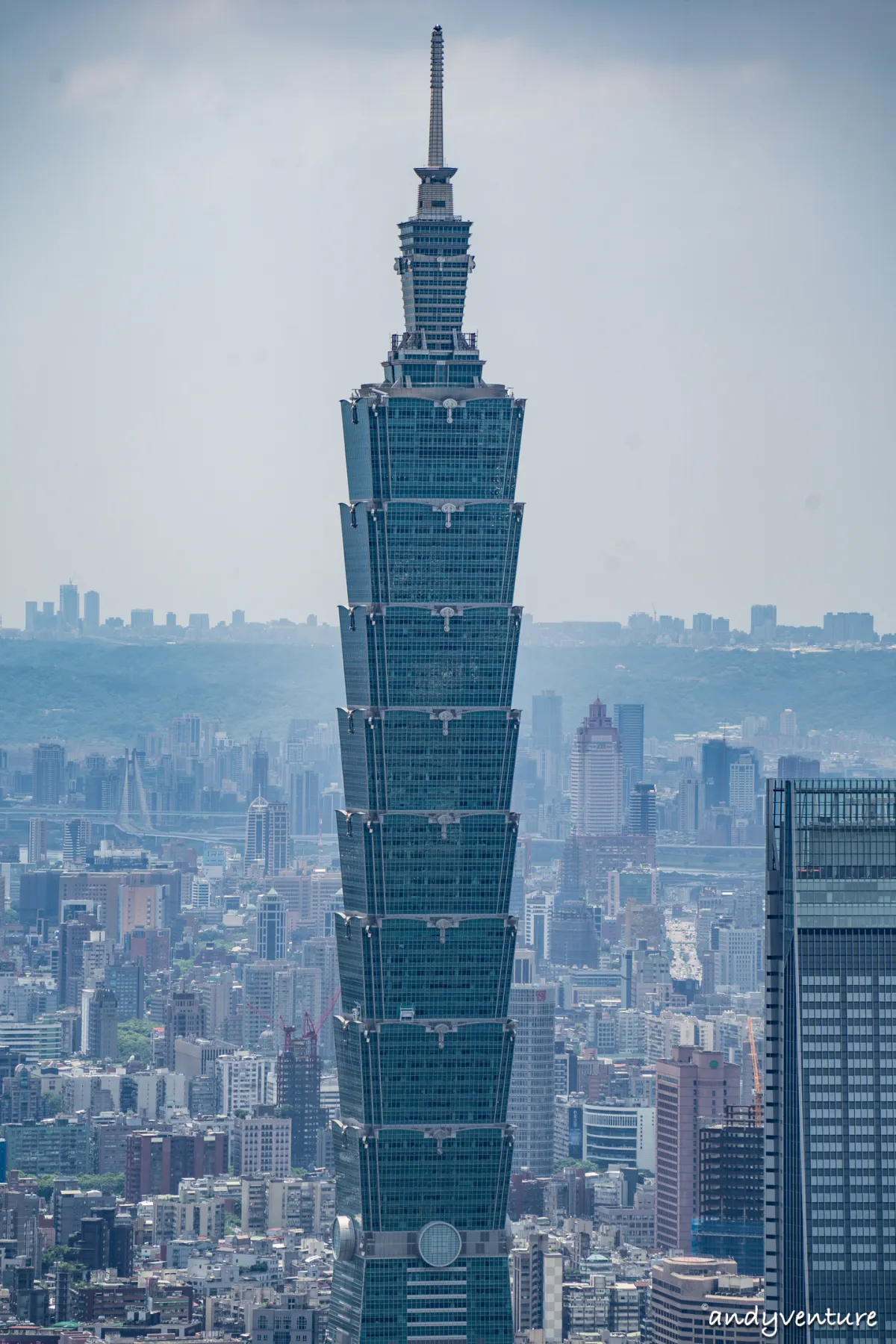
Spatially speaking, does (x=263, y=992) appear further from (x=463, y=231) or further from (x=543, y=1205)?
(x=463, y=231)

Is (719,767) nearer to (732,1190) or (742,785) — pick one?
(742,785)

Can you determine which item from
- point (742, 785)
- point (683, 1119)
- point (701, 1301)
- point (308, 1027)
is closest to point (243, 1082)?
point (308, 1027)

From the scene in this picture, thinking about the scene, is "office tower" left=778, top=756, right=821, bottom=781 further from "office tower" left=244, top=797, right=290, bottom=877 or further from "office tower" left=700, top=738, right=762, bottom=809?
"office tower" left=244, top=797, right=290, bottom=877

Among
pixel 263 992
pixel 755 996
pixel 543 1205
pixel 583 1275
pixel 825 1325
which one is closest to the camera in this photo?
pixel 825 1325

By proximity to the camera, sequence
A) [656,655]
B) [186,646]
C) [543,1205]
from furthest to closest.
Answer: [186,646]
[656,655]
[543,1205]

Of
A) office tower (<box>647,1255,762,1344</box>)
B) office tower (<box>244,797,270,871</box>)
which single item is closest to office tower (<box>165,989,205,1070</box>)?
office tower (<box>244,797,270,871</box>)

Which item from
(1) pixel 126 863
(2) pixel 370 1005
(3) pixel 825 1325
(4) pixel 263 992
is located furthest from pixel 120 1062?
(3) pixel 825 1325
